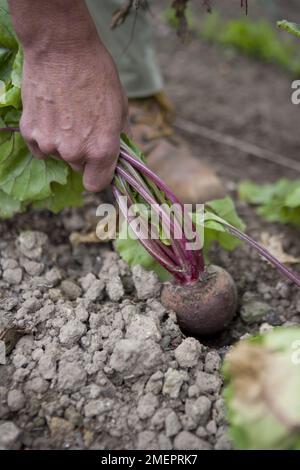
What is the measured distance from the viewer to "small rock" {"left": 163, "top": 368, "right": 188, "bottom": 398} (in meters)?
1.53

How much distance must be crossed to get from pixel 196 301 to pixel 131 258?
0.26m

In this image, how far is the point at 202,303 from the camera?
1.81 meters

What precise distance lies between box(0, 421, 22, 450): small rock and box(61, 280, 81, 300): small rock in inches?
20.9

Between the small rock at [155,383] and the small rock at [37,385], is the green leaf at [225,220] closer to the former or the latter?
the small rock at [155,383]

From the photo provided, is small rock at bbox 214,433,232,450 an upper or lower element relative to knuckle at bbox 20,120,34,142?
lower

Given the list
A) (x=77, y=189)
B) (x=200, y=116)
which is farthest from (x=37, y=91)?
(x=200, y=116)

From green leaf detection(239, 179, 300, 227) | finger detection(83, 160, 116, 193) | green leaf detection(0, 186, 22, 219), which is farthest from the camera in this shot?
green leaf detection(239, 179, 300, 227)

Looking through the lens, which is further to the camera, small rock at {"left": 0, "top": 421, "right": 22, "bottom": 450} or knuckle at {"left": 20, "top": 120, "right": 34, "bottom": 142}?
knuckle at {"left": 20, "top": 120, "right": 34, "bottom": 142}

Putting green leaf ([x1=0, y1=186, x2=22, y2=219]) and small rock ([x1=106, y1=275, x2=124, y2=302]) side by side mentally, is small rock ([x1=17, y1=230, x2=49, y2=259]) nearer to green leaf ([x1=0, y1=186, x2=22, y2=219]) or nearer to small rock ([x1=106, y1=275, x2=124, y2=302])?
green leaf ([x1=0, y1=186, x2=22, y2=219])

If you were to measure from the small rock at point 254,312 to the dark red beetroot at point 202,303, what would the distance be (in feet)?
0.37

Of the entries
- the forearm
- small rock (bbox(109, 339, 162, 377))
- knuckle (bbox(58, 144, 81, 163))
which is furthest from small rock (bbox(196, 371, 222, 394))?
the forearm

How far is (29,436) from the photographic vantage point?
1.44 m

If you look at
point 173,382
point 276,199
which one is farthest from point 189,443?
point 276,199

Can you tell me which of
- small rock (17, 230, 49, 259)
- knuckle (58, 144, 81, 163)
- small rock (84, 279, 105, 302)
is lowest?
small rock (17, 230, 49, 259)
